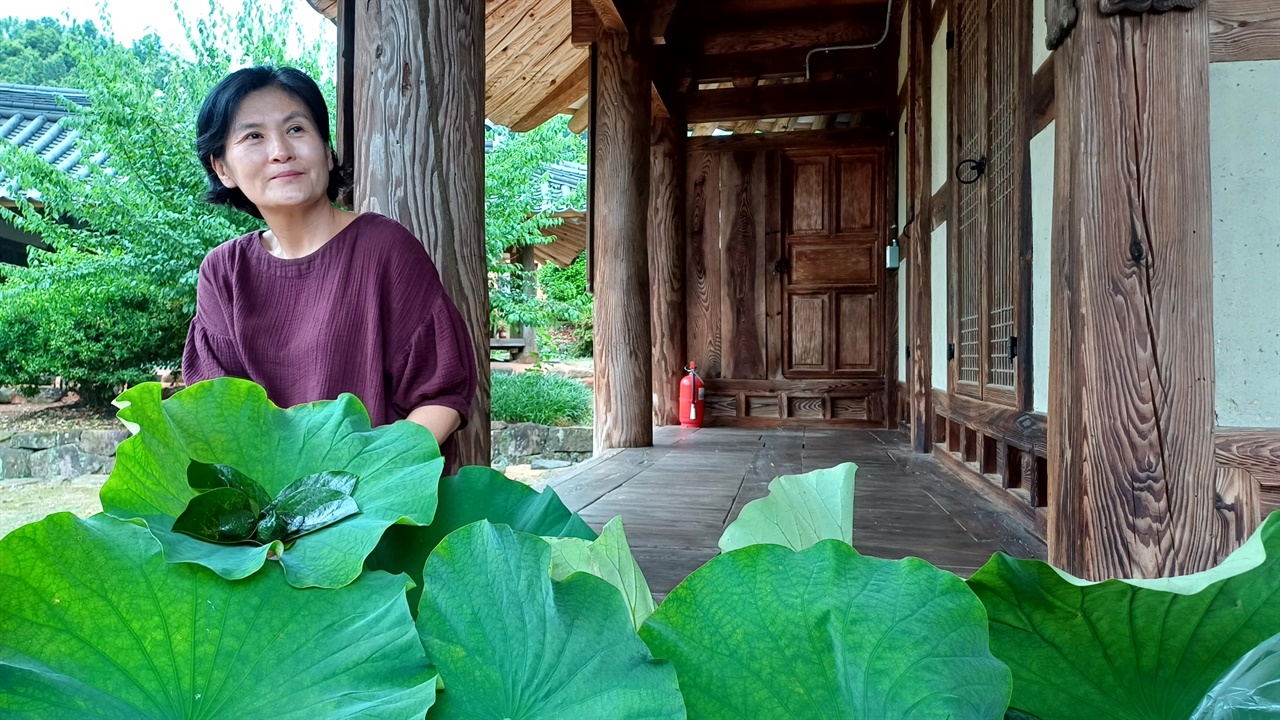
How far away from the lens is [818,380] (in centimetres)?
639

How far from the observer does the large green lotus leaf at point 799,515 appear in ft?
1.09

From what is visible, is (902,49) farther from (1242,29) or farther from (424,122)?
(424,122)

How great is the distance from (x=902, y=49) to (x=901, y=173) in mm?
857

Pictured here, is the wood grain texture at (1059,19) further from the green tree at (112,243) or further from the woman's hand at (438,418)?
the green tree at (112,243)

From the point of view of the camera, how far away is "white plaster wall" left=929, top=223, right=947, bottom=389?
431 centimetres

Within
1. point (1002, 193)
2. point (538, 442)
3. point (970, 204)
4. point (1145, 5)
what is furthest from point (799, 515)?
point (538, 442)

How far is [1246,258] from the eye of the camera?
1.79 m

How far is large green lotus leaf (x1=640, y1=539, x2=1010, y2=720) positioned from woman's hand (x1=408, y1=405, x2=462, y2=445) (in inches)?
50.8

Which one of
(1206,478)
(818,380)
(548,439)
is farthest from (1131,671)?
(548,439)

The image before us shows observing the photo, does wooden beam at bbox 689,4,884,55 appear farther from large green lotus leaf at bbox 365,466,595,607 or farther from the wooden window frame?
large green lotus leaf at bbox 365,466,595,607

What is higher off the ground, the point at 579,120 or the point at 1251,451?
the point at 579,120

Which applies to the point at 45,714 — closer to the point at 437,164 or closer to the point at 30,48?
the point at 437,164

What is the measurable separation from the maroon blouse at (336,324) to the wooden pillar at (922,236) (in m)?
3.78

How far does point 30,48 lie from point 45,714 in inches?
1267
